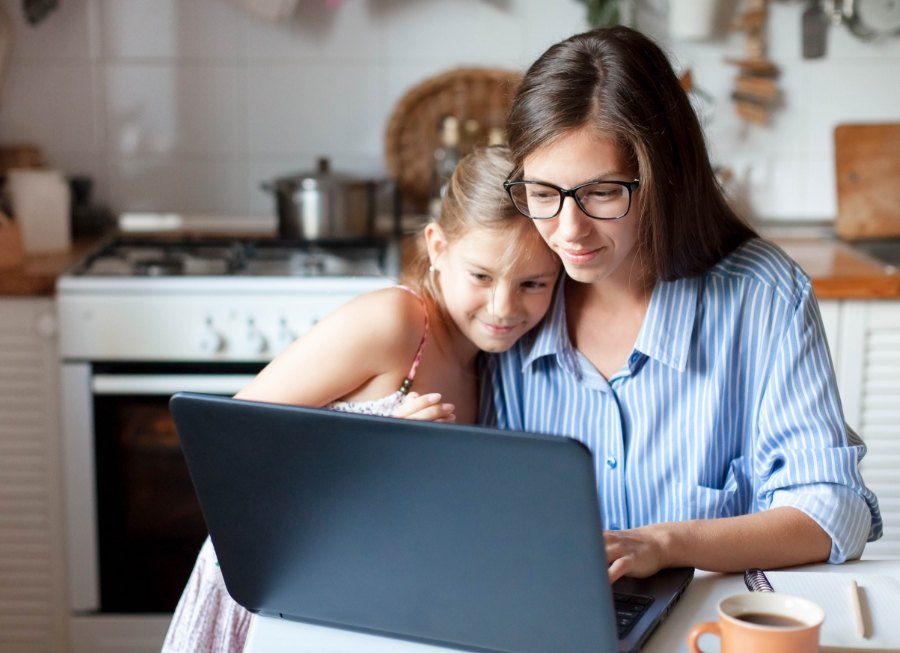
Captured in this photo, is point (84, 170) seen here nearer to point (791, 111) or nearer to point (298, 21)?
point (298, 21)

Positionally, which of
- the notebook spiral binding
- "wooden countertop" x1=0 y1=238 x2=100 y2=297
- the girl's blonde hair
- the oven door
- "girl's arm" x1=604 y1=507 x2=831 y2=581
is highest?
the girl's blonde hair

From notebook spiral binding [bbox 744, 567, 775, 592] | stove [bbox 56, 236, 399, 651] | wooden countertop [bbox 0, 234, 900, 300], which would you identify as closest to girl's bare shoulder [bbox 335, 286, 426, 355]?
notebook spiral binding [bbox 744, 567, 775, 592]

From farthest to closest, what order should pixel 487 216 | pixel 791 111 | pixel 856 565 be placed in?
pixel 791 111
pixel 487 216
pixel 856 565

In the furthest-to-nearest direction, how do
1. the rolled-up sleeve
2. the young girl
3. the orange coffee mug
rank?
the young girl → the rolled-up sleeve → the orange coffee mug

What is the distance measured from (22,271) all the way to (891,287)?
1.77 m

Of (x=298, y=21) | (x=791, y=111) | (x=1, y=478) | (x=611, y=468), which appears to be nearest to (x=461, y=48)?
(x=298, y=21)

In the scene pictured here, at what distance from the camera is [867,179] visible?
273 centimetres

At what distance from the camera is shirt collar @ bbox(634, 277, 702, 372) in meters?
1.41

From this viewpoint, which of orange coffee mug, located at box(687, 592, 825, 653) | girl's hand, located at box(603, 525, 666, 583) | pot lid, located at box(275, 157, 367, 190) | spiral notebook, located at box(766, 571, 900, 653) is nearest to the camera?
orange coffee mug, located at box(687, 592, 825, 653)

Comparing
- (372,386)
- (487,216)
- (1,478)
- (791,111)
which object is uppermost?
(791,111)

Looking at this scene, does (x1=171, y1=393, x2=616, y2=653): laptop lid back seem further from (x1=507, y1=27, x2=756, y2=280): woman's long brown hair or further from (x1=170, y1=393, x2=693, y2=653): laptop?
(x1=507, y1=27, x2=756, y2=280): woman's long brown hair

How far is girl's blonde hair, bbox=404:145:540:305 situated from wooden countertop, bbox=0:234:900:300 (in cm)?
106

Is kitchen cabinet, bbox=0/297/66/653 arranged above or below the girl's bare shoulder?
below

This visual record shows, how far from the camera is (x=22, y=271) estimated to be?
94.9 inches
